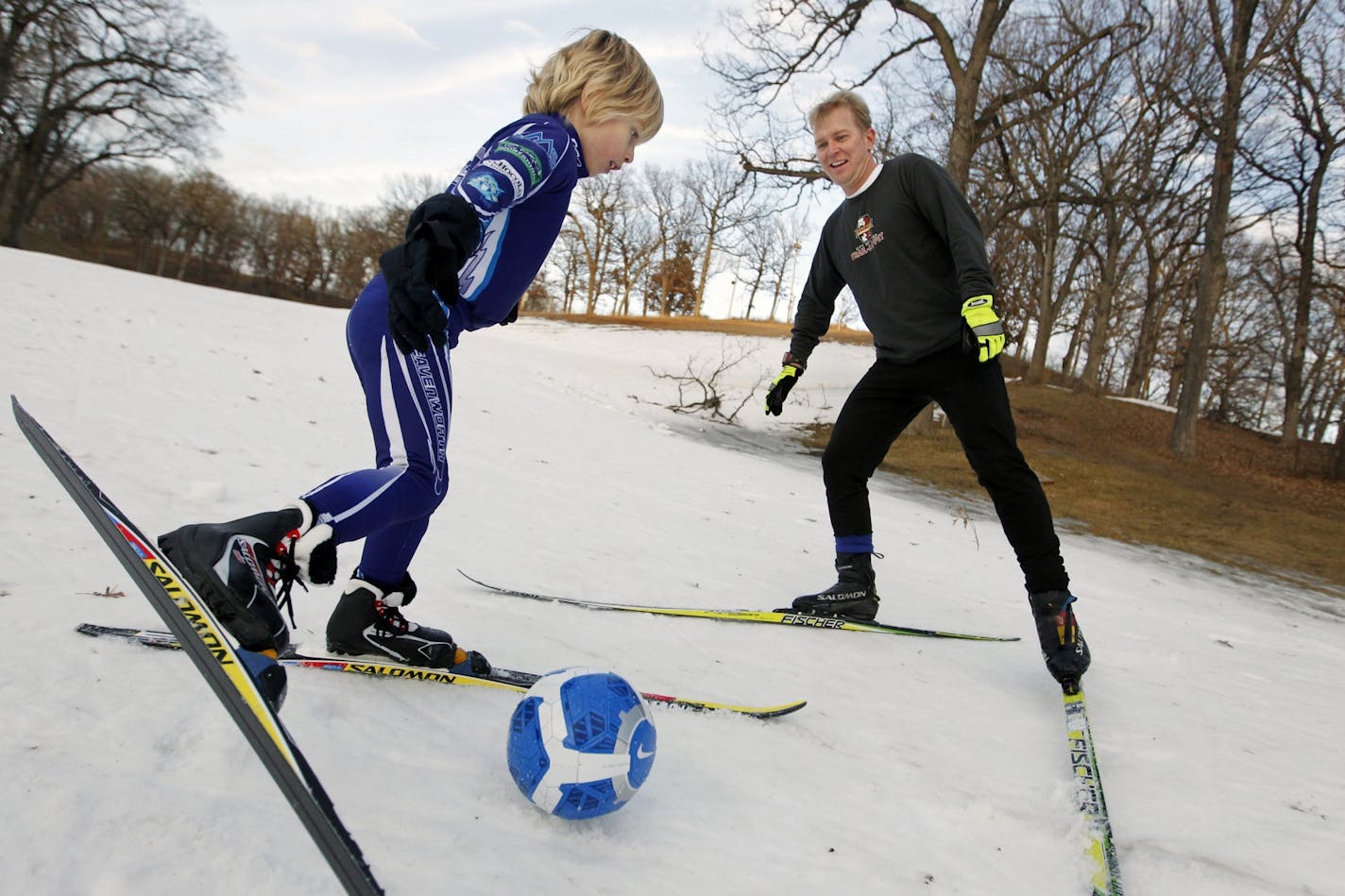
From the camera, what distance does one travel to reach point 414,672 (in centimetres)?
222

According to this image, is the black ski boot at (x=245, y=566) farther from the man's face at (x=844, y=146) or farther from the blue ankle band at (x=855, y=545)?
the man's face at (x=844, y=146)

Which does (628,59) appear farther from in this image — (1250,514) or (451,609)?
(1250,514)

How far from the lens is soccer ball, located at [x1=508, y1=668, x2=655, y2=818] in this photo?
63.4 inches

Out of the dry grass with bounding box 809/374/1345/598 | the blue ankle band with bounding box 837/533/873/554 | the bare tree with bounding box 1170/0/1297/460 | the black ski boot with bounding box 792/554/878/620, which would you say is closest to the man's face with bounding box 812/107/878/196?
the blue ankle band with bounding box 837/533/873/554

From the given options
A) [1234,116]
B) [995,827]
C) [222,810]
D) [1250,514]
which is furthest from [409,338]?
[1234,116]

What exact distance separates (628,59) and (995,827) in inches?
96.6

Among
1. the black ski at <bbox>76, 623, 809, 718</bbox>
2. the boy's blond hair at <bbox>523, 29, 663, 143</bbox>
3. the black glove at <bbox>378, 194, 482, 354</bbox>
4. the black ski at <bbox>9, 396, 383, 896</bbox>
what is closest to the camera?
the black ski at <bbox>9, 396, 383, 896</bbox>

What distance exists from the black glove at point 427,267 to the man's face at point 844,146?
206 cm

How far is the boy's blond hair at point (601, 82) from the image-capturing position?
2193mm

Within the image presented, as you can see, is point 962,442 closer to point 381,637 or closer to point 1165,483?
point 381,637

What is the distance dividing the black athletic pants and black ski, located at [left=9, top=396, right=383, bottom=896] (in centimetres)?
254

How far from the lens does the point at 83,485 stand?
63.1 inches

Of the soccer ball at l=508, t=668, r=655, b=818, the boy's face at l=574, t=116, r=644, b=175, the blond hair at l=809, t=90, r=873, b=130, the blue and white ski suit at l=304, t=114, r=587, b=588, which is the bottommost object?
the soccer ball at l=508, t=668, r=655, b=818

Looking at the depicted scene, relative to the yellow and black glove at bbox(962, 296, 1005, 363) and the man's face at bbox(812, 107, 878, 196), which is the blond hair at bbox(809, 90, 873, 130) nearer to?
the man's face at bbox(812, 107, 878, 196)
